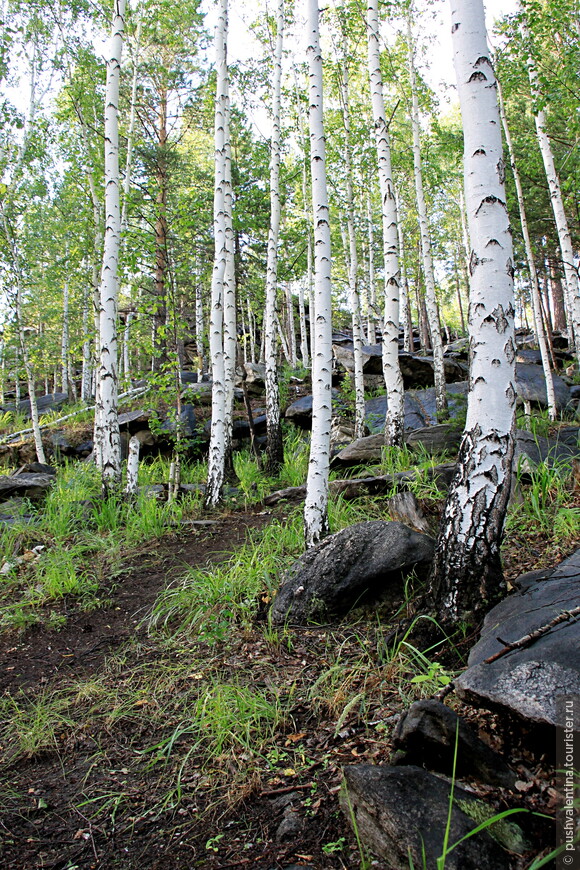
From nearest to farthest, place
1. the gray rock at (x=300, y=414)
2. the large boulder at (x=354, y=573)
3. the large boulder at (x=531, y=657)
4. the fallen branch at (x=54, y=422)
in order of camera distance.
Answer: the large boulder at (x=531, y=657) < the large boulder at (x=354, y=573) < the gray rock at (x=300, y=414) < the fallen branch at (x=54, y=422)

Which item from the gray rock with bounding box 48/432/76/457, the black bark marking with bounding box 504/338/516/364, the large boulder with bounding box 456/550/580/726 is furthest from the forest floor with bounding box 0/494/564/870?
the gray rock with bounding box 48/432/76/457

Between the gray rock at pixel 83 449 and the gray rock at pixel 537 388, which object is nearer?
the gray rock at pixel 537 388

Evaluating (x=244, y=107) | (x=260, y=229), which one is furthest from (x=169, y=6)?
(x=260, y=229)

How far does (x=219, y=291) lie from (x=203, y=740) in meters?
6.92

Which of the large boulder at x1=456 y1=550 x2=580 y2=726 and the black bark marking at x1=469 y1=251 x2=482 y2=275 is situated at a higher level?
the black bark marking at x1=469 y1=251 x2=482 y2=275

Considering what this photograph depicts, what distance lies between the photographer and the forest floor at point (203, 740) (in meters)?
1.99

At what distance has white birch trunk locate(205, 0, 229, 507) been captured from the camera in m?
7.72

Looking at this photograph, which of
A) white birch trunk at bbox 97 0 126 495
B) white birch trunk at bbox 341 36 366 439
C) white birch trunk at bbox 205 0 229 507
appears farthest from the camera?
white birch trunk at bbox 341 36 366 439

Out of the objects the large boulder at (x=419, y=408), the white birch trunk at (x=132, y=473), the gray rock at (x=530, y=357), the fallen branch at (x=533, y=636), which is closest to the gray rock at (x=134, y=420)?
the white birch trunk at (x=132, y=473)

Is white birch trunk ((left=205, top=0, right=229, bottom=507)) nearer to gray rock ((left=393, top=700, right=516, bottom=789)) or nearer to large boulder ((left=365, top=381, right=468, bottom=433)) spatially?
large boulder ((left=365, top=381, right=468, bottom=433))

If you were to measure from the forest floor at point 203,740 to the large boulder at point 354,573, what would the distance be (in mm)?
170

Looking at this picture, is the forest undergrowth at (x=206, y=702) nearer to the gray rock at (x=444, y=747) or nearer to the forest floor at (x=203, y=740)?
the forest floor at (x=203, y=740)

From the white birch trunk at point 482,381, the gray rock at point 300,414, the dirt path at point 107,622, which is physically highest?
the gray rock at point 300,414

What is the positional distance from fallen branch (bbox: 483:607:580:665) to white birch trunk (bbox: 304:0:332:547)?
2.55m
